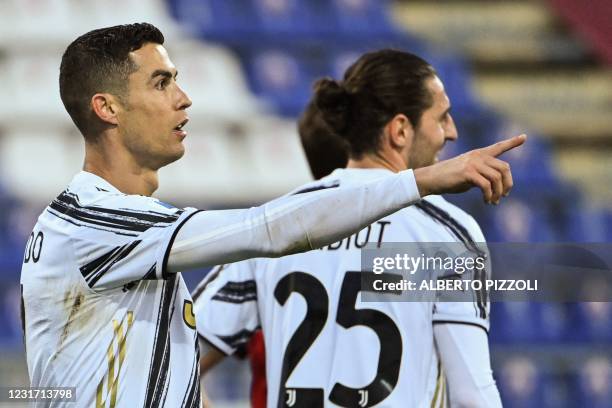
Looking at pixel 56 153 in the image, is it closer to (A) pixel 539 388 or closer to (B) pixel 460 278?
(A) pixel 539 388

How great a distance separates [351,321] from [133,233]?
2.67 ft

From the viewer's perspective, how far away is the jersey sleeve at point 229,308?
3.20m

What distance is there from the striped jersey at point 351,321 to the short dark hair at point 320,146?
0.45 meters

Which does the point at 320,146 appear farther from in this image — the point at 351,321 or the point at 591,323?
the point at 591,323

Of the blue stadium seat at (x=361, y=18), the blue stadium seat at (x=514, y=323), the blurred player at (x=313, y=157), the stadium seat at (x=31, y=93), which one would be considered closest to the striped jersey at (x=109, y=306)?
the blurred player at (x=313, y=157)

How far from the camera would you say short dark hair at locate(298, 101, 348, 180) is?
11.7ft

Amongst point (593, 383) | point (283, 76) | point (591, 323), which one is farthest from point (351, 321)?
point (283, 76)

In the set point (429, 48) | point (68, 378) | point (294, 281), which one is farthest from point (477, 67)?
point (68, 378)

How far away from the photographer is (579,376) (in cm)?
863

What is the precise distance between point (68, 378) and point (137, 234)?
0.34 meters

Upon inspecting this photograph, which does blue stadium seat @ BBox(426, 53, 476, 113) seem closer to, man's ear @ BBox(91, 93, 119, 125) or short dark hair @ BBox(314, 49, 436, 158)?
short dark hair @ BBox(314, 49, 436, 158)

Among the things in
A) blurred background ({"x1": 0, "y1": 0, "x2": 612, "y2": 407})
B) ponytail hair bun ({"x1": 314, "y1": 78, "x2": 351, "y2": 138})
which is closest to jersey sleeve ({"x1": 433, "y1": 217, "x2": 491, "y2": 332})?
ponytail hair bun ({"x1": 314, "y1": 78, "x2": 351, "y2": 138})

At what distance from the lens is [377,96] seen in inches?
126

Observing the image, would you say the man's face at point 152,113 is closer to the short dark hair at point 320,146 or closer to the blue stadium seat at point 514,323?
the short dark hair at point 320,146
